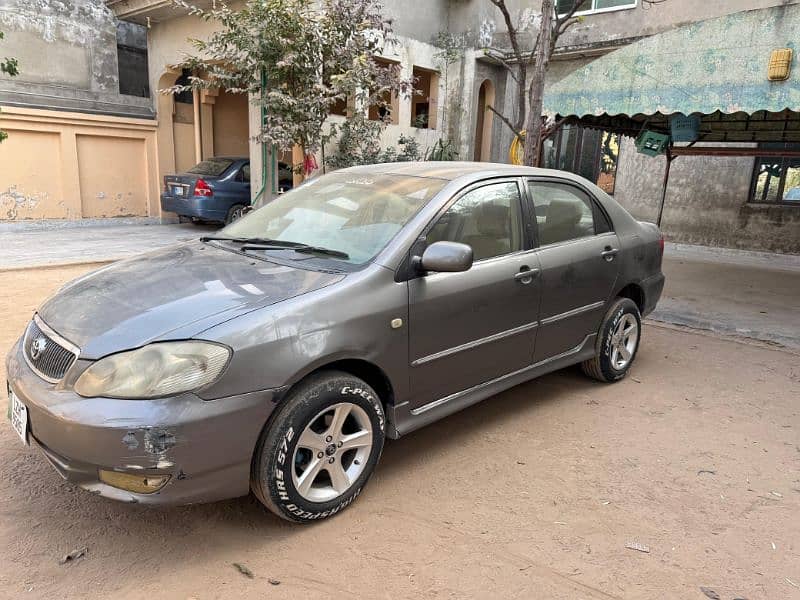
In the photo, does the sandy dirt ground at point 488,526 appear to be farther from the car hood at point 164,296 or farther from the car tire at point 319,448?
the car hood at point 164,296

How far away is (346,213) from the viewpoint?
132 inches

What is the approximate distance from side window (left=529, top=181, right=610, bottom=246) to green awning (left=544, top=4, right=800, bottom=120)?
238 cm

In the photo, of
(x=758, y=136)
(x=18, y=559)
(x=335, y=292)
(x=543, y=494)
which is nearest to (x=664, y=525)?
(x=543, y=494)

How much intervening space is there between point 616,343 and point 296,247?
8.75 ft

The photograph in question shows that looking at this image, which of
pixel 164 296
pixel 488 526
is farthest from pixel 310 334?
pixel 488 526

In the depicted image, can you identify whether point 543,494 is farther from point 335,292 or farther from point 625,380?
point 625,380

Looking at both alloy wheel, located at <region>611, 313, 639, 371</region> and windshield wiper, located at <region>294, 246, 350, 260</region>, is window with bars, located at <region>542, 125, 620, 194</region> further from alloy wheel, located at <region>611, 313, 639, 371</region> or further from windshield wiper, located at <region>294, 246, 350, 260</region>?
windshield wiper, located at <region>294, 246, 350, 260</region>

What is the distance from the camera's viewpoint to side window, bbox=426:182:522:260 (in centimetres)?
323

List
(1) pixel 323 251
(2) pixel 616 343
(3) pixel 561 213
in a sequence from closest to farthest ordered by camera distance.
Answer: (1) pixel 323 251
(3) pixel 561 213
(2) pixel 616 343

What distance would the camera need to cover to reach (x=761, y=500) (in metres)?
3.04

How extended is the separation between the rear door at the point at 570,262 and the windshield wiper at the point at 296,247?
1373mm

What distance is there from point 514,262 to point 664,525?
1.60 metres

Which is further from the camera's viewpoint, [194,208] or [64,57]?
[64,57]

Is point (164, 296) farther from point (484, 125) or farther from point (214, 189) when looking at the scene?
point (484, 125)
